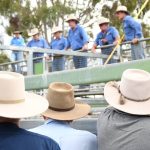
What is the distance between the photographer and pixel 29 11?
26.3 metres

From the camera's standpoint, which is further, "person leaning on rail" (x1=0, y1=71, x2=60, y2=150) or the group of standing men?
the group of standing men

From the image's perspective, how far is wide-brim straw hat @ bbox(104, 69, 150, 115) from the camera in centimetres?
319

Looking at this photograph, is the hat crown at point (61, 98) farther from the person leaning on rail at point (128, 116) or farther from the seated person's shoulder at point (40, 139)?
the seated person's shoulder at point (40, 139)

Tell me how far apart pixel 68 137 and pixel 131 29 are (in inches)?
262

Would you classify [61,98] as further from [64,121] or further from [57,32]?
[57,32]

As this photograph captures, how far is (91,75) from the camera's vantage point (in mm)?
5184

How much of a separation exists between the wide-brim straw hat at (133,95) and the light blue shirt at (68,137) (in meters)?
0.31

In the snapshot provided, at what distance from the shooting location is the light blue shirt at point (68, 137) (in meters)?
3.31

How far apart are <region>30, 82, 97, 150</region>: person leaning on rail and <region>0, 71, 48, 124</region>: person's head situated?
580 millimetres

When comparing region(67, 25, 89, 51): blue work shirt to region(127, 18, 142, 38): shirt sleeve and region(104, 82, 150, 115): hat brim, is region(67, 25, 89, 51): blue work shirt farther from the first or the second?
region(104, 82, 150, 115): hat brim

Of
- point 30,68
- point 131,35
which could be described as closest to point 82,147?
point 30,68

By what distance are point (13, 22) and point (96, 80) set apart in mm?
22100

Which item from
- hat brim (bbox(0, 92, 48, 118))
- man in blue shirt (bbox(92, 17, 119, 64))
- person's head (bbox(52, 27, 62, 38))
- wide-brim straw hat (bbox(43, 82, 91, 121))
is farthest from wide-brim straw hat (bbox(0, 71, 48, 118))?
person's head (bbox(52, 27, 62, 38))

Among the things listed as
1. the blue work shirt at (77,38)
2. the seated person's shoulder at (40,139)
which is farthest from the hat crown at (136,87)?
the blue work shirt at (77,38)
